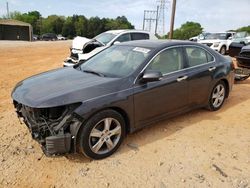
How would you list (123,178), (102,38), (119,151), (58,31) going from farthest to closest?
(58,31)
(102,38)
(119,151)
(123,178)

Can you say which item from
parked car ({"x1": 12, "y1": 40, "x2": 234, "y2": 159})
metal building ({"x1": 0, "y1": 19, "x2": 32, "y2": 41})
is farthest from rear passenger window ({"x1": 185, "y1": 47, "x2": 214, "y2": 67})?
metal building ({"x1": 0, "y1": 19, "x2": 32, "y2": 41})

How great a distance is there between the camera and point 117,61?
4527mm

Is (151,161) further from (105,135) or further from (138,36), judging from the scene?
(138,36)

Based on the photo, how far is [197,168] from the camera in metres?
3.58

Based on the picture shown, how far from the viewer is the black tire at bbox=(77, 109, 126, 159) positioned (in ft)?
11.5

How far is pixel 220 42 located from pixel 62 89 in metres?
14.0

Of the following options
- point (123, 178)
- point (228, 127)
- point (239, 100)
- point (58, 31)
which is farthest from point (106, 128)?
point (58, 31)

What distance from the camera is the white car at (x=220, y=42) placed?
1567 centimetres

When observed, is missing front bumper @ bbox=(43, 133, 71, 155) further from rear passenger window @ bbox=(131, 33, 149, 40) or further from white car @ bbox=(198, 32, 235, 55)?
white car @ bbox=(198, 32, 235, 55)

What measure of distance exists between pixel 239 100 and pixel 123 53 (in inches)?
137

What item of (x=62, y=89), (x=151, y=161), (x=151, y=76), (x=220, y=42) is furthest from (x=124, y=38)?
(x=220, y=42)

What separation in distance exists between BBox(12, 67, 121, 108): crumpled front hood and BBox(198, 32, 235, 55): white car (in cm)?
1287

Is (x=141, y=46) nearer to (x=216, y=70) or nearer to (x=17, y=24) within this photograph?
(x=216, y=70)

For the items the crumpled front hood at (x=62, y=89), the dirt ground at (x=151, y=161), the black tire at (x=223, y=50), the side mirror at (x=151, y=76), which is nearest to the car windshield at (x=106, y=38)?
the dirt ground at (x=151, y=161)
